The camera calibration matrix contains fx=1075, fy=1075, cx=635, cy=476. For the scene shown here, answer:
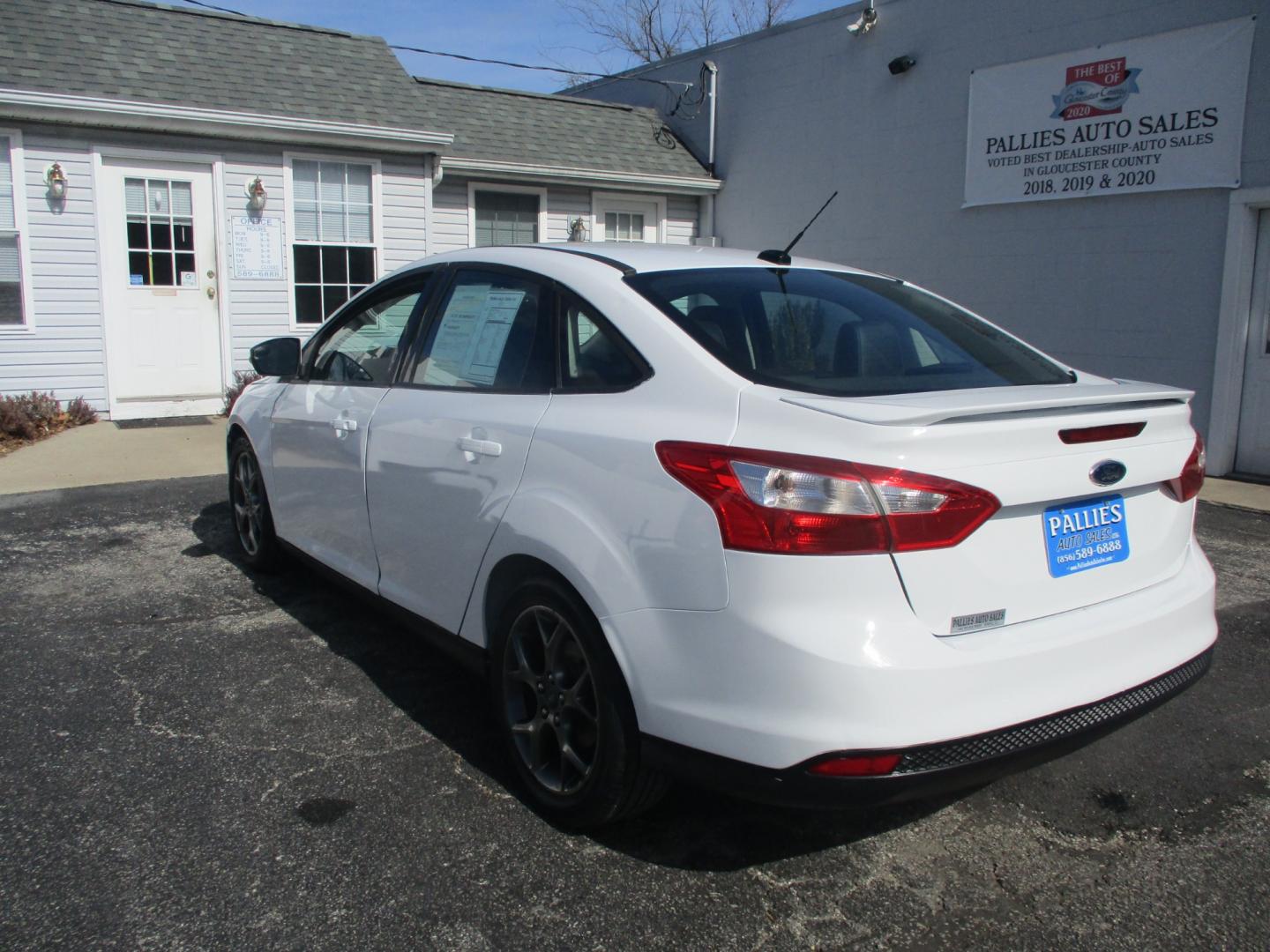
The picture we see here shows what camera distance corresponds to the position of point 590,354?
311cm

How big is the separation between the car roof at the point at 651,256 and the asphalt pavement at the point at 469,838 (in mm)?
1625

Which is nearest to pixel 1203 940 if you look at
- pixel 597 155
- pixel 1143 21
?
pixel 1143 21

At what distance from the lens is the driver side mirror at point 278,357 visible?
4789 millimetres

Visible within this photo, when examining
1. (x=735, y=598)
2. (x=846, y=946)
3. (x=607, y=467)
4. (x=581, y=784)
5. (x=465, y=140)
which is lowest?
(x=846, y=946)

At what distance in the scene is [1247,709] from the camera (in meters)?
3.97

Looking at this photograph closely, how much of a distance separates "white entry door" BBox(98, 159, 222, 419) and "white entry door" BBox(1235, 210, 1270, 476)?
9.63 meters

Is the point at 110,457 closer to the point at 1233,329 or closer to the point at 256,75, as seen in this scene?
the point at 256,75

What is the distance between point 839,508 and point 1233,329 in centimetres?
802

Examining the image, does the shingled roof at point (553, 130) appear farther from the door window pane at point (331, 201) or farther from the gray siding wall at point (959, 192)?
the door window pane at point (331, 201)

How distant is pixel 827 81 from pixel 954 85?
2002 mm

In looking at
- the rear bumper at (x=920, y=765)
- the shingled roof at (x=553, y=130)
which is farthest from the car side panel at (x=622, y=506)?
the shingled roof at (x=553, y=130)

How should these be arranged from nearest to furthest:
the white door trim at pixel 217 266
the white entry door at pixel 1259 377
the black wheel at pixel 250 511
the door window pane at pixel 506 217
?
1. the black wheel at pixel 250 511
2. the white entry door at pixel 1259 377
3. the white door trim at pixel 217 266
4. the door window pane at pixel 506 217

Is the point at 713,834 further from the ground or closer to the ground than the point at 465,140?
closer to the ground

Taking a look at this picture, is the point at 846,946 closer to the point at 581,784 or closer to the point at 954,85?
the point at 581,784
